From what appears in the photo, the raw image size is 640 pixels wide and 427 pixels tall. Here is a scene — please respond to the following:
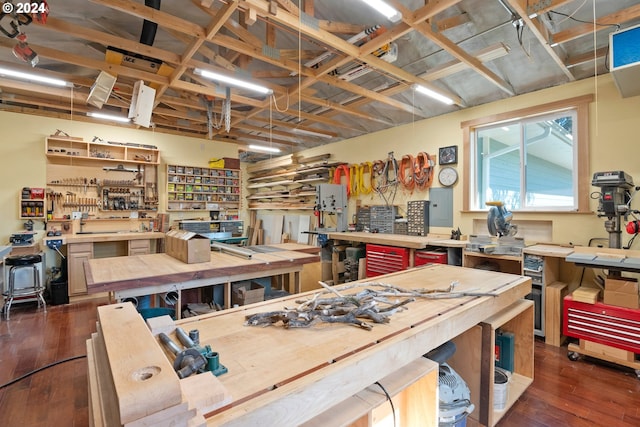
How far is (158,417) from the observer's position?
584 mm

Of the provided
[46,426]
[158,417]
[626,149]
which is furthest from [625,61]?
[46,426]

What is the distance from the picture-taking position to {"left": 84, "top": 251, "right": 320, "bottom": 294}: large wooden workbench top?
6.53ft

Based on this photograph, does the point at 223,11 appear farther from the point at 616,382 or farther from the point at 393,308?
the point at 616,382

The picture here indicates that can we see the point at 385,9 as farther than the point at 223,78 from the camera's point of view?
No

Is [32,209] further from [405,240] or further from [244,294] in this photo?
[405,240]

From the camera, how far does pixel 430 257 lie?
12.7 ft

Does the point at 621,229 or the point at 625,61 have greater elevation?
the point at 625,61

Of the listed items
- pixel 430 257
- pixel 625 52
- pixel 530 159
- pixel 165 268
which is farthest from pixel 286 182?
pixel 625 52

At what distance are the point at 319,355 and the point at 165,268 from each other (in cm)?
181

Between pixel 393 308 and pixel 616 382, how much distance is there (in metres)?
2.34

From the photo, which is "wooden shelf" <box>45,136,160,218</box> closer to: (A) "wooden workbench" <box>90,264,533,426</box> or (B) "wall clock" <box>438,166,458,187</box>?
(B) "wall clock" <box>438,166,458,187</box>

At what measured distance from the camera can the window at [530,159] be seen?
3434 mm

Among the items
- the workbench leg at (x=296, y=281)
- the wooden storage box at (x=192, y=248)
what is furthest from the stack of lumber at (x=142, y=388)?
the workbench leg at (x=296, y=281)

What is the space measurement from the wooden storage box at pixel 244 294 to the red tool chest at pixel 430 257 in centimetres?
212
